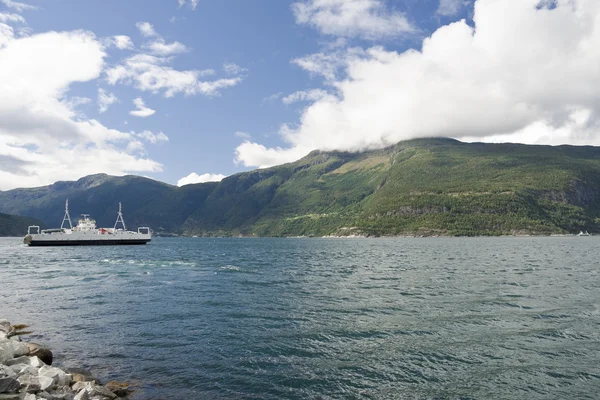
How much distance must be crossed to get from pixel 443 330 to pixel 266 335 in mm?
12955

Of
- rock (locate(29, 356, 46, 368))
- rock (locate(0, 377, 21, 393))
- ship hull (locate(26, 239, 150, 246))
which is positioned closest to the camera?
rock (locate(0, 377, 21, 393))

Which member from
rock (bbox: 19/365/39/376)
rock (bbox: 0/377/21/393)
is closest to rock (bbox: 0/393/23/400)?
rock (bbox: 0/377/21/393)

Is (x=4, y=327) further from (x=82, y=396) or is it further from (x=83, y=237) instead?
(x=83, y=237)

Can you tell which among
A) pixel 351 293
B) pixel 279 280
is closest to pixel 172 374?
pixel 351 293

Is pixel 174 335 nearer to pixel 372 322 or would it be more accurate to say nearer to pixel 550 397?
pixel 372 322

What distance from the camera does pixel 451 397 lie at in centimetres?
1609

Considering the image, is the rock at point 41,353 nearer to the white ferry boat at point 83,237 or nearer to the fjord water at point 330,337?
the fjord water at point 330,337

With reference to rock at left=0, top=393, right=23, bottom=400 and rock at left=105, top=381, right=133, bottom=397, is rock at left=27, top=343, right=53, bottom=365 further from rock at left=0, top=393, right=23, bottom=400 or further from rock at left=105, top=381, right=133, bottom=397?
rock at left=0, top=393, right=23, bottom=400

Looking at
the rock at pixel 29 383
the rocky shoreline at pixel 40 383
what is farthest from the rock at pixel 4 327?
the rock at pixel 29 383

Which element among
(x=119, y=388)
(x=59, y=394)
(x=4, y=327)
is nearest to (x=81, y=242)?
(x=4, y=327)

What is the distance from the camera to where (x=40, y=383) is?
14305 mm

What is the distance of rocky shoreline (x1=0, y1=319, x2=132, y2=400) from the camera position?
44.1 ft

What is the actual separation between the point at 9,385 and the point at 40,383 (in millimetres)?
1133

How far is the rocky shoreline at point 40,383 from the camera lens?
13.4 meters
